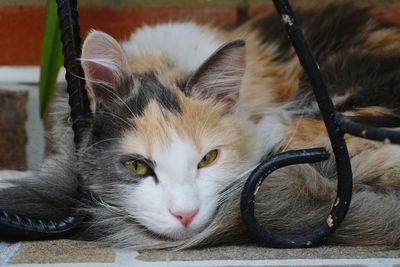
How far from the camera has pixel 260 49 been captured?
7.00 feet

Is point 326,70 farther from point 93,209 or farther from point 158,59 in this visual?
point 93,209

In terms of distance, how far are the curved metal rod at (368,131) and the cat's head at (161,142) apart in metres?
0.34

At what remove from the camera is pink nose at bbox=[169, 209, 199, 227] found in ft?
4.58

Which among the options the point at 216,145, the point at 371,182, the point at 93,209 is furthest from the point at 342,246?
the point at 93,209

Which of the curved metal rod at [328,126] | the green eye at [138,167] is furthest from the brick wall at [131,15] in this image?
the curved metal rod at [328,126]

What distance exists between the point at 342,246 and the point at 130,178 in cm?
48

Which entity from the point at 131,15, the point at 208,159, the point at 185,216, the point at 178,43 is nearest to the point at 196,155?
the point at 208,159

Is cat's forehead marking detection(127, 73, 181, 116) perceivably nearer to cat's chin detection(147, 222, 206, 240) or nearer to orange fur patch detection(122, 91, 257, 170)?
orange fur patch detection(122, 91, 257, 170)

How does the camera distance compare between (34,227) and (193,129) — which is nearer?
(34,227)

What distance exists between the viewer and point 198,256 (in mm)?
1338

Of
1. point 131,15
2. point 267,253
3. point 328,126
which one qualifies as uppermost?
point 131,15

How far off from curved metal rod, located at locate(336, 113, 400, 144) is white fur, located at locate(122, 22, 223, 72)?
0.63 metres

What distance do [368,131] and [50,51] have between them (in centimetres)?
109

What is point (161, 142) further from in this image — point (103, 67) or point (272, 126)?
point (272, 126)
